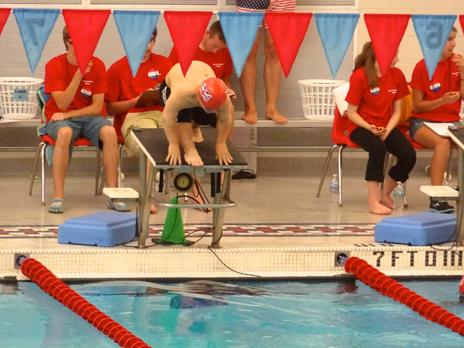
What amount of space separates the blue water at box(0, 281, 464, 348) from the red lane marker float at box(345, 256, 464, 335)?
4cm

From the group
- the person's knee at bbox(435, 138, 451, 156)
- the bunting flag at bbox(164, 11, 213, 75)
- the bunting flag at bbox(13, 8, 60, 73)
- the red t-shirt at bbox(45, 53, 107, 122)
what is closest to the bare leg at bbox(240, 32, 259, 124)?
the red t-shirt at bbox(45, 53, 107, 122)

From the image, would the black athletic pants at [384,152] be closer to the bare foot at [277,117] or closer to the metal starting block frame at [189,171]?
the bare foot at [277,117]

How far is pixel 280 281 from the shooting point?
7.95 metres

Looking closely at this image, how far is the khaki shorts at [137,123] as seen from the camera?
943cm

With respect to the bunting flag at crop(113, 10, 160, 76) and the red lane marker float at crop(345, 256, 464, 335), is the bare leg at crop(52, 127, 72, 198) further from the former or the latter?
the red lane marker float at crop(345, 256, 464, 335)

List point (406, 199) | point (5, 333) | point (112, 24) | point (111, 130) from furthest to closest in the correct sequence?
1. point (112, 24)
2. point (406, 199)
3. point (111, 130)
4. point (5, 333)

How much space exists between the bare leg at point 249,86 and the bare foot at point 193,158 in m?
2.57

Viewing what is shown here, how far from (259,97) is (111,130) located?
2028mm

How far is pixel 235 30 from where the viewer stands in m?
8.55

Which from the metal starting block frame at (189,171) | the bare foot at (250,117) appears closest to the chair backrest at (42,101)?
the metal starting block frame at (189,171)

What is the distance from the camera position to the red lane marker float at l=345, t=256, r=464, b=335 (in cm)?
709

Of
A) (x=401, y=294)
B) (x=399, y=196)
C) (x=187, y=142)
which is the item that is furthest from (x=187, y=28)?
(x=399, y=196)

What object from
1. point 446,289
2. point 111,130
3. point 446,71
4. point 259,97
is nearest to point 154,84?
point 111,130

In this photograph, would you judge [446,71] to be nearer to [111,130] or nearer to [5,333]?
[111,130]
